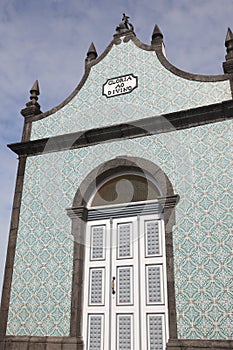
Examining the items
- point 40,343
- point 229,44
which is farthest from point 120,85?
point 40,343

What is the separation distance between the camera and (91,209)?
7031 millimetres

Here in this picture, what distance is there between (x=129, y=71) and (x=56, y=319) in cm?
510

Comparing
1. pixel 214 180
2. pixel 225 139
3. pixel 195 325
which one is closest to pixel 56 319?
pixel 195 325

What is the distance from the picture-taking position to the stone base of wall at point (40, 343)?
603cm

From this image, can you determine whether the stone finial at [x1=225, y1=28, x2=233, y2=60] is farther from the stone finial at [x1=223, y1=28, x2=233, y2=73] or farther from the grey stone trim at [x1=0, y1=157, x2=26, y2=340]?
the grey stone trim at [x1=0, y1=157, x2=26, y2=340]

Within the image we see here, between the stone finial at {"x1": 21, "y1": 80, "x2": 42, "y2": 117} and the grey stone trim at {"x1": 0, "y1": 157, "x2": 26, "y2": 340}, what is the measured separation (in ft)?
3.99

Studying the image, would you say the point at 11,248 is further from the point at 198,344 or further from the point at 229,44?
the point at 229,44

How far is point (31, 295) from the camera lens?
6.66m

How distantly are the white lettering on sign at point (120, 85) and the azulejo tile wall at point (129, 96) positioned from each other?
0.32 feet

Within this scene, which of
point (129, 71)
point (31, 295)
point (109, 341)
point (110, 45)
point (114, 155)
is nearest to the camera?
point (109, 341)

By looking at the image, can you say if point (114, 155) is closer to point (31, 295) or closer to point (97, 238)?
point (97, 238)

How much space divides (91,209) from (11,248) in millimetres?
1738

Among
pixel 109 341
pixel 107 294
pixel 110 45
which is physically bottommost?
pixel 109 341

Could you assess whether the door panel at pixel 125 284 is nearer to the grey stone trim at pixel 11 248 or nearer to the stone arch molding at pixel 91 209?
the stone arch molding at pixel 91 209
